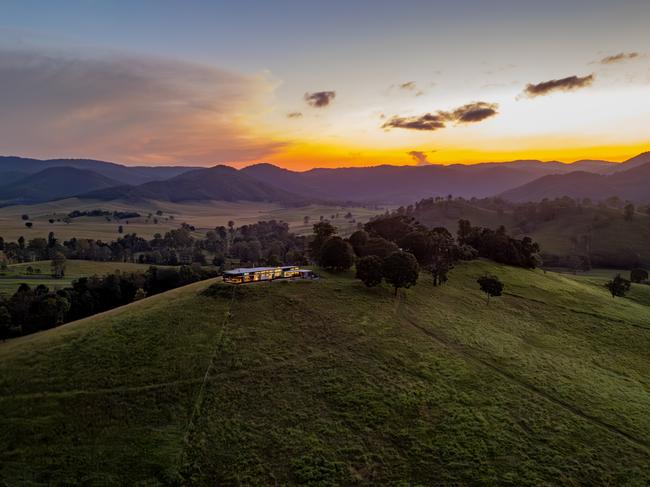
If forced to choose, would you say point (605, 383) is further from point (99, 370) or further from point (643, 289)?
point (643, 289)

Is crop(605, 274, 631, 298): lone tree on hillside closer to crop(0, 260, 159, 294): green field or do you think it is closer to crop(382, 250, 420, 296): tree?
crop(382, 250, 420, 296): tree

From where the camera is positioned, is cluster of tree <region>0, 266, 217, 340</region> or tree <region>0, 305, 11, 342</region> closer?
tree <region>0, 305, 11, 342</region>

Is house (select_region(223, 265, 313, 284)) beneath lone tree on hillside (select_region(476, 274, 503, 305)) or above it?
above

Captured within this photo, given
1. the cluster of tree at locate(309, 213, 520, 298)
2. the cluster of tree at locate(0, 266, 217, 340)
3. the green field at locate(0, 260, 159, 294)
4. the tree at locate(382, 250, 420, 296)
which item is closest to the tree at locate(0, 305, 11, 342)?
the cluster of tree at locate(0, 266, 217, 340)

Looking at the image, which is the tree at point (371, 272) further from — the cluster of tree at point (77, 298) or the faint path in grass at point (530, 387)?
the cluster of tree at point (77, 298)

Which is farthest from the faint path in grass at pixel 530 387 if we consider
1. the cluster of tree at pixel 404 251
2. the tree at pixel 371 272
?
the cluster of tree at pixel 404 251

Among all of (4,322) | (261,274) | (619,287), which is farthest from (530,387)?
(4,322)

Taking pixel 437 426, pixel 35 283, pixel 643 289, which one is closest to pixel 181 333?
pixel 437 426
